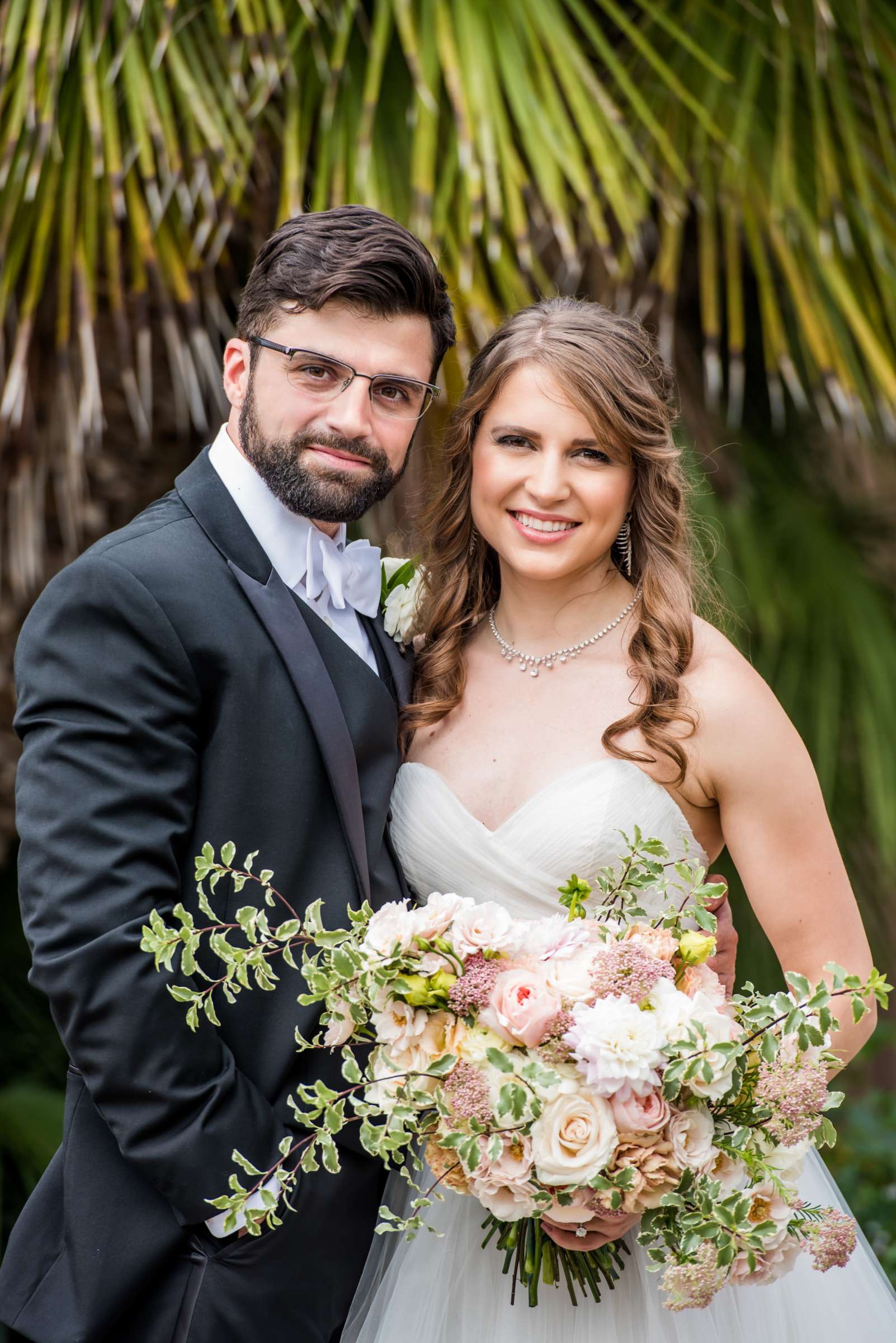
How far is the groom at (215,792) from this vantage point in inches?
73.2

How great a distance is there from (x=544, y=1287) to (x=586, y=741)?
0.86 metres

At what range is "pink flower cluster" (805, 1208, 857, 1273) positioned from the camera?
1.78 m

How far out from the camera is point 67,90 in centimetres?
303

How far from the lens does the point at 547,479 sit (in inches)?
91.1

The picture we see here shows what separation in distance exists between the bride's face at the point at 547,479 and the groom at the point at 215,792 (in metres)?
0.22

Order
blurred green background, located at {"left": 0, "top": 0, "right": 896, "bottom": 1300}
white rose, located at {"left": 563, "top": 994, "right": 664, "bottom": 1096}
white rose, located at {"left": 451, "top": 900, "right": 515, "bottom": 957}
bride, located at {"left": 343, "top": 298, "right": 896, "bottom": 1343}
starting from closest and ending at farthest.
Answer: white rose, located at {"left": 563, "top": 994, "right": 664, "bottom": 1096}
white rose, located at {"left": 451, "top": 900, "right": 515, "bottom": 957}
bride, located at {"left": 343, "top": 298, "right": 896, "bottom": 1343}
blurred green background, located at {"left": 0, "top": 0, "right": 896, "bottom": 1300}

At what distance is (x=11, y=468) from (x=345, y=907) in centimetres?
179

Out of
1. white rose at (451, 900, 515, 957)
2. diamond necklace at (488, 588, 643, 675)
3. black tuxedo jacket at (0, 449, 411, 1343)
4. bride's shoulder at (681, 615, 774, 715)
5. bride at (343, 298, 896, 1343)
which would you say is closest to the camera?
white rose at (451, 900, 515, 957)

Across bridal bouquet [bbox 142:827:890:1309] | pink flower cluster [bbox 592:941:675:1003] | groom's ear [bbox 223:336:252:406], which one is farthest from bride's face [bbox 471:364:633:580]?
pink flower cluster [bbox 592:941:675:1003]

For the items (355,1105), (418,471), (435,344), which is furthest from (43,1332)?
(418,471)

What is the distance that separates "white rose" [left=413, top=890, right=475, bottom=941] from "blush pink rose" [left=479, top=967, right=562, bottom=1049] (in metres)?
0.10

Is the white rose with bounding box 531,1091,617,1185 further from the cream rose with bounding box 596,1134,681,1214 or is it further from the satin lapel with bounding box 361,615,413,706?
the satin lapel with bounding box 361,615,413,706

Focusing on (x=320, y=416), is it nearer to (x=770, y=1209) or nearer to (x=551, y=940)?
(x=551, y=940)

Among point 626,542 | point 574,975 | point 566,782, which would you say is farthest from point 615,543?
point 574,975
